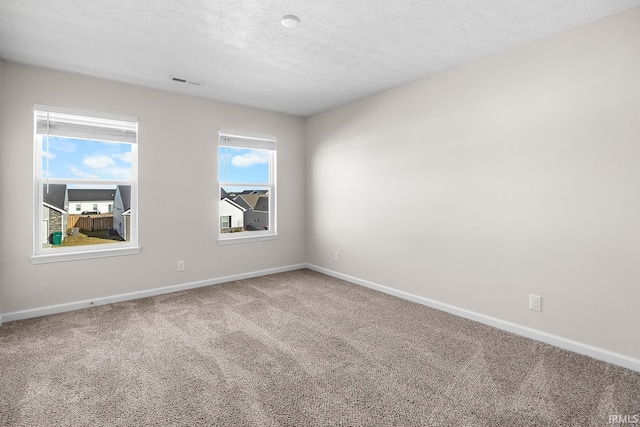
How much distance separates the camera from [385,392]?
1.93m

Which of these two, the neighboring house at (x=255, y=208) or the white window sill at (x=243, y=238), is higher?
the neighboring house at (x=255, y=208)

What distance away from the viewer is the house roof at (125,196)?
3.70m

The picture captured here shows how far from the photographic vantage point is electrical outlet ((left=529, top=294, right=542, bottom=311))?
264 centimetres

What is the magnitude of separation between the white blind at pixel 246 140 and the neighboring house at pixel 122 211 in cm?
133

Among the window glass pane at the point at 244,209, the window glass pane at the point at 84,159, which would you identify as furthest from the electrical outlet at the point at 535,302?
the window glass pane at the point at 84,159

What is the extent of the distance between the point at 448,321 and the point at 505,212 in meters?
1.14

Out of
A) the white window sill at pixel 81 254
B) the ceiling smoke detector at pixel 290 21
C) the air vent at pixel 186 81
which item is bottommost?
the white window sill at pixel 81 254

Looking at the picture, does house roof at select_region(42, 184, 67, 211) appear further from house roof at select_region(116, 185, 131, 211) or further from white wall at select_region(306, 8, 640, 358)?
white wall at select_region(306, 8, 640, 358)

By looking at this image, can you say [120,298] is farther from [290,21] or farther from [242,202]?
[290,21]

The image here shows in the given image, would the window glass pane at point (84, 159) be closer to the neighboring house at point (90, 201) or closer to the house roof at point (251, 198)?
the neighboring house at point (90, 201)

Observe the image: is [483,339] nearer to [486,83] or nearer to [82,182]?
[486,83]

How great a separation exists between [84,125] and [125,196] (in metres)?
0.84

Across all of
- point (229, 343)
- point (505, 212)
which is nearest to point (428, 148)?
point (505, 212)

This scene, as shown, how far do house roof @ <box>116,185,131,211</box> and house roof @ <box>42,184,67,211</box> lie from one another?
1.70 feet
